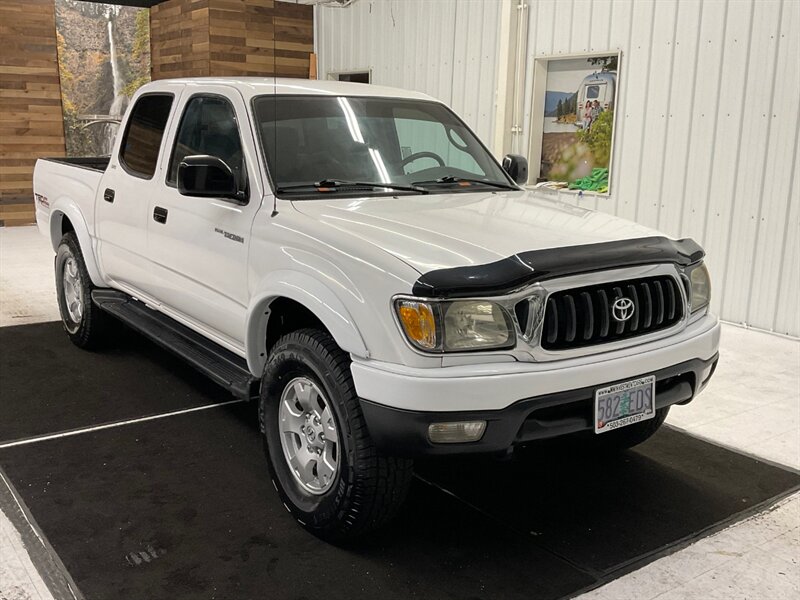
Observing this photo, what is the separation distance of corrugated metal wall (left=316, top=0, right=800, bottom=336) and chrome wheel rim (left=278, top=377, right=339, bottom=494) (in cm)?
470

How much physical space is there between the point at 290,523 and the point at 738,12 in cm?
536

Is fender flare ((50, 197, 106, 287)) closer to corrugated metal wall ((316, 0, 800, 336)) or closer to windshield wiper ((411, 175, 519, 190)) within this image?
windshield wiper ((411, 175, 519, 190))

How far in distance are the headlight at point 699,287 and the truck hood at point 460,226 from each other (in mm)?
275

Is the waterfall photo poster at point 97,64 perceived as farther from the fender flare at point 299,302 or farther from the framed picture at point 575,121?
the fender flare at point 299,302

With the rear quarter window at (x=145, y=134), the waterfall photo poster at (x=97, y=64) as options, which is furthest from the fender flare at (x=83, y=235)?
the waterfall photo poster at (x=97, y=64)

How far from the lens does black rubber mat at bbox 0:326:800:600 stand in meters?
2.73

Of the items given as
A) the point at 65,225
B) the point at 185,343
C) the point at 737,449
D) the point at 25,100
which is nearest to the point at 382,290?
the point at 185,343

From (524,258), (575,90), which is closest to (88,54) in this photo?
(575,90)

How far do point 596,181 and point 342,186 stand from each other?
4.71 meters

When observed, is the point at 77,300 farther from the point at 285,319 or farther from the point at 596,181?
the point at 596,181

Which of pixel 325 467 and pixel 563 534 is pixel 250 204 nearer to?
pixel 325 467

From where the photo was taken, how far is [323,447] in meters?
2.94

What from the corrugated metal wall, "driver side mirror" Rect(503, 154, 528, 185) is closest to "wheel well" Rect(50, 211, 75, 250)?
"driver side mirror" Rect(503, 154, 528, 185)

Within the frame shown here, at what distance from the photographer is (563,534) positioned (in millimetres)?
3080
